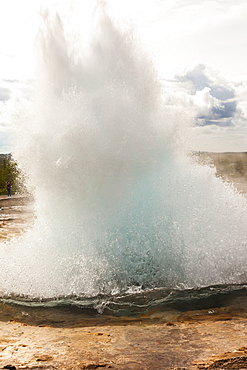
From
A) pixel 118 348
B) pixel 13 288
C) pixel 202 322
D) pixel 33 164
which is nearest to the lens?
pixel 118 348

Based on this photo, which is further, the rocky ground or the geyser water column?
the geyser water column

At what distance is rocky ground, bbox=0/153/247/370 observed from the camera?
8.37 feet

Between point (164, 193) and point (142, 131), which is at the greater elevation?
point (142, 131)

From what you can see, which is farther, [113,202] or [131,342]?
[113,202]

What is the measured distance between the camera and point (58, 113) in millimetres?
5441

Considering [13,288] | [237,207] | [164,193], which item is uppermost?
[164,193]

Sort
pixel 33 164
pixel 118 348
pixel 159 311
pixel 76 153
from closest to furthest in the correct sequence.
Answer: pixel 118 348 → pixel 159 311 → pixel 76 153 → pixel 33 164

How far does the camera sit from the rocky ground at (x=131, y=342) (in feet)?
8.37

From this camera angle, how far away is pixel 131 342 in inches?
119

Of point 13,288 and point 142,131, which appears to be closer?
point 13,288

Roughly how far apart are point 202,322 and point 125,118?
12.4 ft

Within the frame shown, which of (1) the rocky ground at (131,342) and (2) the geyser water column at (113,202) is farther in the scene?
(2) the geyser water column at (113,202)

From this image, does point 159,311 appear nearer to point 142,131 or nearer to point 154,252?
point 154,252

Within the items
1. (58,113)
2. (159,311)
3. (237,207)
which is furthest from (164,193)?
(58,113)
